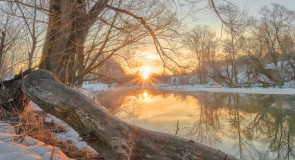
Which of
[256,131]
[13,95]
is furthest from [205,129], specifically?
[13,95]

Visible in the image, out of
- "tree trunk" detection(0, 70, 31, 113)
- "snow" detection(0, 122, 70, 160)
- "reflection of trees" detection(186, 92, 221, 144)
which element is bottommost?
"reflection of trees" detection(186, 92, 221, 144)

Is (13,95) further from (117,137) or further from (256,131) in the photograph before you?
(256,131)

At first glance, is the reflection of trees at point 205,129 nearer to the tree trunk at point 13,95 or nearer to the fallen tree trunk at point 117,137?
the fallen tree trunk at point 117,137

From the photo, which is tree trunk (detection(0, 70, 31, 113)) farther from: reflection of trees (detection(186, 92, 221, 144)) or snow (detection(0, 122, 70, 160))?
reflection of trees (detection(186, 92, 221, 144))

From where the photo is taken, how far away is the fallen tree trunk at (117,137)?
6.41 ft

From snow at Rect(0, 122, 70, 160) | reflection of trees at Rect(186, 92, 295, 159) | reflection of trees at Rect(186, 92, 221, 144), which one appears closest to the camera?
snow at Rect(0, 122, 70, 160)

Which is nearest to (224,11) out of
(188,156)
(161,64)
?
(161,64)

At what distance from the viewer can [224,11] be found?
4758 millimetres

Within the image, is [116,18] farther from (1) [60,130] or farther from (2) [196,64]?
(1) [60,130]

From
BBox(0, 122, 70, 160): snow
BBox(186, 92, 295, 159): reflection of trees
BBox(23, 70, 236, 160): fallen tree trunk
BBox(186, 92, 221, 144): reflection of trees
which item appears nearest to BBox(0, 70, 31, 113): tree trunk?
BBox(23, 70, 236, 160): fallen tree trunk

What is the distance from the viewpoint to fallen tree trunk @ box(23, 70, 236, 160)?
76.9 inches

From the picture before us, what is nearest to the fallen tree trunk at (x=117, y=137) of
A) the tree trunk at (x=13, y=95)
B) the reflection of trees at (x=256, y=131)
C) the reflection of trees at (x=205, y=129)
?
the tree trunk at (x=13, y=95)

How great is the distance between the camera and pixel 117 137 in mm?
1955

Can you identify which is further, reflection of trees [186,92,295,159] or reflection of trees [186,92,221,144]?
reflection of trees [186,92,221,144]
